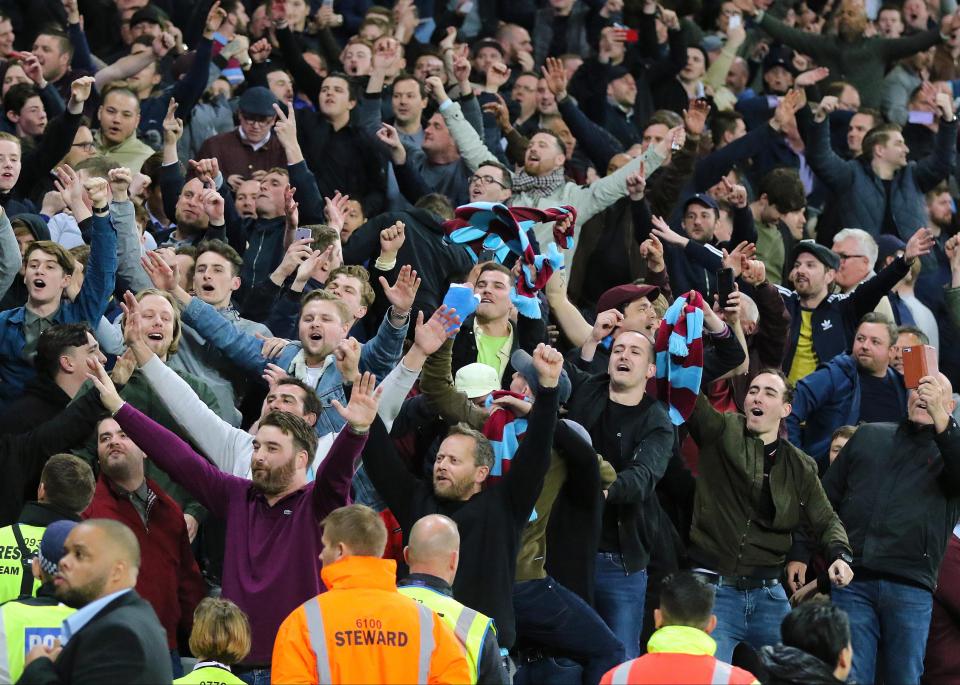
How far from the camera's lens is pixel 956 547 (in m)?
8.77

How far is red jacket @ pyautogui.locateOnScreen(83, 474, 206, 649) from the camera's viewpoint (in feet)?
23.9

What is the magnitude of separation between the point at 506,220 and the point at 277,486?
271 centimetres

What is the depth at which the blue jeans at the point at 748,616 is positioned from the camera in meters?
8.05

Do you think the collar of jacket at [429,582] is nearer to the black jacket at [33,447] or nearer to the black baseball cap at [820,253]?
the black jacket at [33,447]

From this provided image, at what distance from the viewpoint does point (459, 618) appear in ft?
20.0

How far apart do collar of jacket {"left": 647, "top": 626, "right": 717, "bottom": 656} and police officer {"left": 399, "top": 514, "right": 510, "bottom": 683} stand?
674 millimetres

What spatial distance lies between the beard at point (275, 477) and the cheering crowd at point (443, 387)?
0.07 feet

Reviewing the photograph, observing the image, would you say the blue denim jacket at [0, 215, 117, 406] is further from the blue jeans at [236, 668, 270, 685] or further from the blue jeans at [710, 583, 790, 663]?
the blue jeans at [710, 583, 790, 663]

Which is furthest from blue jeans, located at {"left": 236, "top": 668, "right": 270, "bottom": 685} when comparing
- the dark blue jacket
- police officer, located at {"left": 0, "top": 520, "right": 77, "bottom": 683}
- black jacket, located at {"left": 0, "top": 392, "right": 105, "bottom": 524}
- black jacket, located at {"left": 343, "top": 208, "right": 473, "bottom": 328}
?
the dark blue jacket

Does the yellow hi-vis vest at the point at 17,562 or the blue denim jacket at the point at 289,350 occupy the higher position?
the blue denim jacket at the point at 289,350

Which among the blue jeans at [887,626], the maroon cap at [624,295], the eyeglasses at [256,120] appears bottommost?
the blue jeans at [887,626]

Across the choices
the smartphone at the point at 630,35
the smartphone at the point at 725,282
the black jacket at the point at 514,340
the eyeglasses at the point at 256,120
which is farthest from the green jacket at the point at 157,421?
the smartphone at the point at 630,35

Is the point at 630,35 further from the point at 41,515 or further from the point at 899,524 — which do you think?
the point at 41,515

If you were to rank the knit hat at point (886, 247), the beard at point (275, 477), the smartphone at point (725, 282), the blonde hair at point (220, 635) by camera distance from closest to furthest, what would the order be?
the blonde hair at point (220, 635) → the beard at point (275, 477) → the smartphone at point (725, 282) → the knit hat at point (886, 247)
